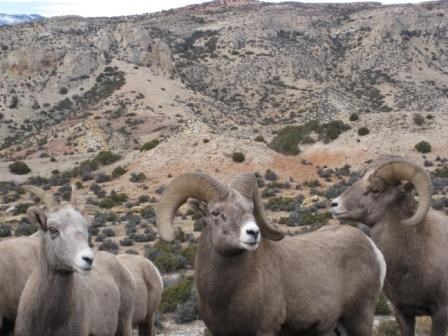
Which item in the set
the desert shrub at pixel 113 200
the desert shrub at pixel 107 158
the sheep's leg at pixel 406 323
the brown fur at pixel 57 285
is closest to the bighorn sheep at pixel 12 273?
the brown fur at pixel 57 285

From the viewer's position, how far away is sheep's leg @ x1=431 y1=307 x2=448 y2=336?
827 cm

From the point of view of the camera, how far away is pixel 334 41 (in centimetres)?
11688

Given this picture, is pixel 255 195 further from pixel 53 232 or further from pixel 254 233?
pixel 53 232

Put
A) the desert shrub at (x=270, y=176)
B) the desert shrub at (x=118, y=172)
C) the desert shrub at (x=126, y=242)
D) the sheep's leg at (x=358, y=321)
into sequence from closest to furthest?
the sheep's leg at (x=358, y=321) < the desert shrub at (x=126, y=242) < the desert shrub at (x=270, y=176) < the desert shrub at (x=118, y=172)

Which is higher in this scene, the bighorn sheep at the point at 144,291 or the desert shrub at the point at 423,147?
the bighorn sheep at the point at 144,291

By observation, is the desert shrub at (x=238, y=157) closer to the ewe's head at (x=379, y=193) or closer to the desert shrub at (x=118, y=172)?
the desert shrub at (x=118, y=172)

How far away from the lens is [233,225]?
262 inches

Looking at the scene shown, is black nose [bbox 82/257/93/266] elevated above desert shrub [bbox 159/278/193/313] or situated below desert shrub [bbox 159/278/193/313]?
above

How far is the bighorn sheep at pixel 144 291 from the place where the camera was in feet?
31.7

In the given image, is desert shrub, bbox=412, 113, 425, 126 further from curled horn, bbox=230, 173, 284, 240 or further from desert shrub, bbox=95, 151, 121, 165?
curled horn, bbox=230, 173, 284, 240

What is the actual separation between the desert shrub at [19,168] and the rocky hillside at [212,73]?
11953mm

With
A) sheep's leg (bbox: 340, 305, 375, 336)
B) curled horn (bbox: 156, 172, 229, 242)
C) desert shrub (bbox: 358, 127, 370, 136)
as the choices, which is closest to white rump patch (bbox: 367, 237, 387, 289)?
sheep's leg (bbox: 340, 305, 375, 336)

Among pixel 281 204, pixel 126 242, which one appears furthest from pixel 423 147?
pixel 126 242

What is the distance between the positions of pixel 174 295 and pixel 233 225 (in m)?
8.00
